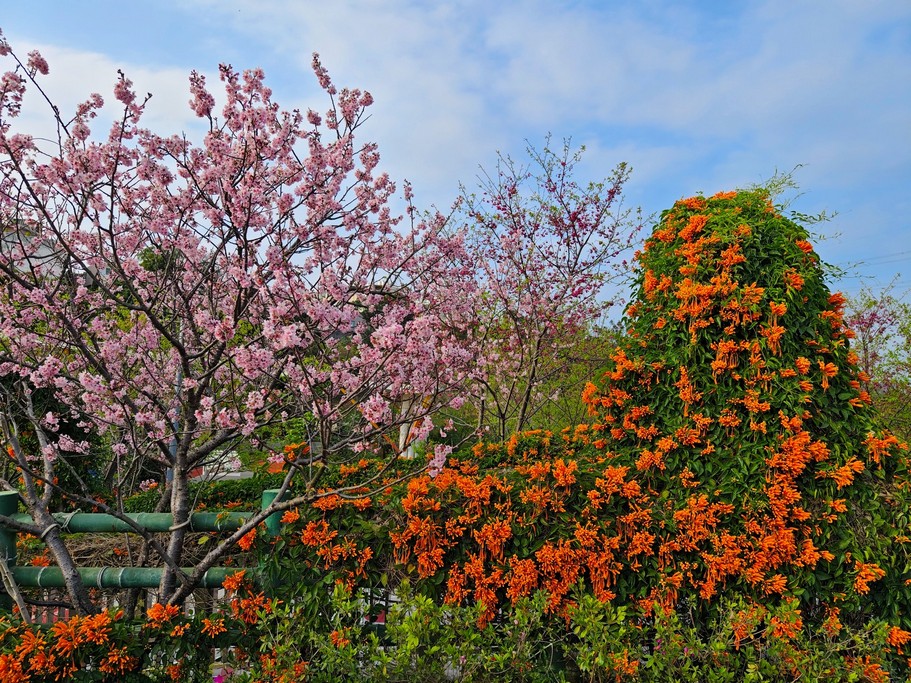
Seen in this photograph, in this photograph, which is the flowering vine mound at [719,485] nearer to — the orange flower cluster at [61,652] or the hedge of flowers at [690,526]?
the hedge of flowers at [690,526]

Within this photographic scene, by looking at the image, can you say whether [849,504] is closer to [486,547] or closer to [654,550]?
[654,550]

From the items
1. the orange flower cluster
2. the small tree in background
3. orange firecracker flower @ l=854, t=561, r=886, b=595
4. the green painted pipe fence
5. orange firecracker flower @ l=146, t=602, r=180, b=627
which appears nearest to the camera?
the orange flower cluster

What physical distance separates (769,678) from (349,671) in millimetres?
2004

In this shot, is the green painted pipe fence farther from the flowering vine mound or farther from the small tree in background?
the small tree in background

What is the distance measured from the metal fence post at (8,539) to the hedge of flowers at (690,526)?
83 cm

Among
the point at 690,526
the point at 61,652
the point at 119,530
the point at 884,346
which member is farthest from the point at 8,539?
the point at 884,346

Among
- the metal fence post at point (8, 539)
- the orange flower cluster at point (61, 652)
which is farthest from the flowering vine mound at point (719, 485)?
the metal fence post at point (8, 539)

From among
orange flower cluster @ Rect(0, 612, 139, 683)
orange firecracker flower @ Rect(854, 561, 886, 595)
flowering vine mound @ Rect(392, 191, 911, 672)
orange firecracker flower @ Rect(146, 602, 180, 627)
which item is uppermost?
flowering vine mound @ Rect(392, 191, 911, 672)

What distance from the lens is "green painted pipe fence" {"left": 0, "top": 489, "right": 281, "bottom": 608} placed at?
3.70 meters

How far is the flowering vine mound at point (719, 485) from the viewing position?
3504 millimetres

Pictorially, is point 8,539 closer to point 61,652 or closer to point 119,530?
point 119,530

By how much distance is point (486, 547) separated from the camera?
3531 mm

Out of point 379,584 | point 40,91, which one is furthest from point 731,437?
point 40,91

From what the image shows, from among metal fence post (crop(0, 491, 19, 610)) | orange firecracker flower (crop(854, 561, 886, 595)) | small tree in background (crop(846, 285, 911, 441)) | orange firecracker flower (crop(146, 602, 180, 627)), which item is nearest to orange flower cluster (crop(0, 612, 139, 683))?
orange firecracker flower (crop(146, 602, 180, 627))
